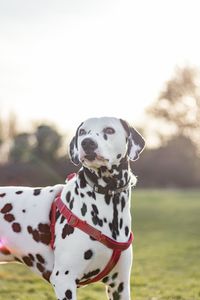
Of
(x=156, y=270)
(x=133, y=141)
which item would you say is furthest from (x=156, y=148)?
(x=133, y=141)

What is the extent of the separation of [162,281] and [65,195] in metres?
8.13

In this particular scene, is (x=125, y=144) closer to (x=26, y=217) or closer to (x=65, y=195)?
(x=65, y=195)

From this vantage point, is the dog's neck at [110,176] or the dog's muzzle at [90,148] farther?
the dog's neck at [110,176]

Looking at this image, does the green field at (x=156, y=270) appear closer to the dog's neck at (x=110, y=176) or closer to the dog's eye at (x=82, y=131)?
the dog's neck at (x=110, y=176)

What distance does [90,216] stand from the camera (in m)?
5.78

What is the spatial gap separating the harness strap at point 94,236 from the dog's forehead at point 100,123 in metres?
0.84

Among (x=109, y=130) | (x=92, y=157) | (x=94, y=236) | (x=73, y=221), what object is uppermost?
(x=109, y=130)

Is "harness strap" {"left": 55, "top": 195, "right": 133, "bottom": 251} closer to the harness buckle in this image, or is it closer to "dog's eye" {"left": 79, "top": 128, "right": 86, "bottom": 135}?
the harness buckle

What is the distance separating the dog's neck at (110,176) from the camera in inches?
225

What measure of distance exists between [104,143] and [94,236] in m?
0.87

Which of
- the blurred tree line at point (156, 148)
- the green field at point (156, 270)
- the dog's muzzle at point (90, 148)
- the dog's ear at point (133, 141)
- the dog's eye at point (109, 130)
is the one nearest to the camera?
the dog's muzzle at point (90, 148)

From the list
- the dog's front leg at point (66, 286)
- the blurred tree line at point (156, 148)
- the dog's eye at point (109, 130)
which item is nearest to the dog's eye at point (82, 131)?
the dog's eye at point (109, 130)

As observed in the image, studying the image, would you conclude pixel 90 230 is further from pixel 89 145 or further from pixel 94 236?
pixel 89 145

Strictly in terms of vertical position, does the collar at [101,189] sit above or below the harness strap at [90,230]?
above
